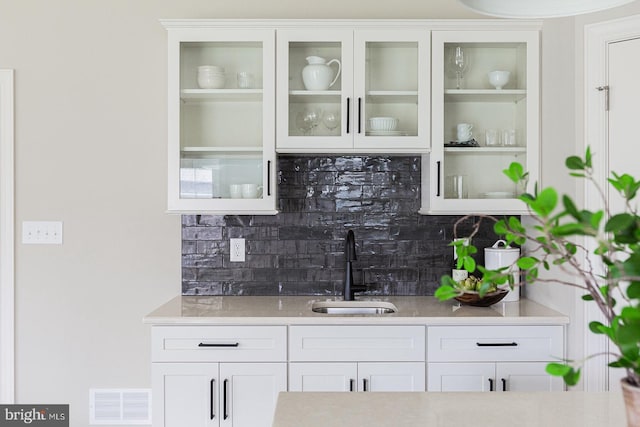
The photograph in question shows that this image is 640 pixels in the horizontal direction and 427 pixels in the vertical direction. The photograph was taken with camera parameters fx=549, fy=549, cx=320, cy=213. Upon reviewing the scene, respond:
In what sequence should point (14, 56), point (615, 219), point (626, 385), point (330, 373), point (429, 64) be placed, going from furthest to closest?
1. point (14, 56)
2. point (429, 64)
3. point (330, 373)
4. point (626, 385)
5. point (615, 219)

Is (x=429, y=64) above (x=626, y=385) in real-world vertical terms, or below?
above

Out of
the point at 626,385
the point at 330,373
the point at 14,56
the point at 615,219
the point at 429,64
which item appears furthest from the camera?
the point at 14,56

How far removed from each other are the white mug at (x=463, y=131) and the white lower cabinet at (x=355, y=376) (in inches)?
43.3

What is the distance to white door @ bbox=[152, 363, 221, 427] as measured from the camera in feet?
7.72

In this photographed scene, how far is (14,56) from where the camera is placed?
114 inches

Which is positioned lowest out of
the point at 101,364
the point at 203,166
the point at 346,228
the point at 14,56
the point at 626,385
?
the point at 101,364

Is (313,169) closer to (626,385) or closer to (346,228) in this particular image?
Answer: (346,228)

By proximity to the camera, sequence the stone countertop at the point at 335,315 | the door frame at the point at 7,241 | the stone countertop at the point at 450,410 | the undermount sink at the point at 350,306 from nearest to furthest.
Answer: the stone countertop at the point at 450,410
the stone countertop at the point at 335,315
the undermount sink at the point at 350,306
the door frame at the point at 7,241

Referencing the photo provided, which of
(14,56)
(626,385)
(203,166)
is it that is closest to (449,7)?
(203,166)

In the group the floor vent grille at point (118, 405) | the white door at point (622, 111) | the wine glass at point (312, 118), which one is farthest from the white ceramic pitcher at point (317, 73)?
the floor vent grille at point (118, 405)

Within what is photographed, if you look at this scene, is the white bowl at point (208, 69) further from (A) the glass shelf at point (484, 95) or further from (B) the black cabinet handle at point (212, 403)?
(B) the black cabinet handle at point (212, 403)

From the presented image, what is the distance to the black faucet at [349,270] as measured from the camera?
8.91 ft

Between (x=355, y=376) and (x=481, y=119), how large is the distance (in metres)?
1.38

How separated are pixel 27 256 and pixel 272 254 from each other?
129cm
